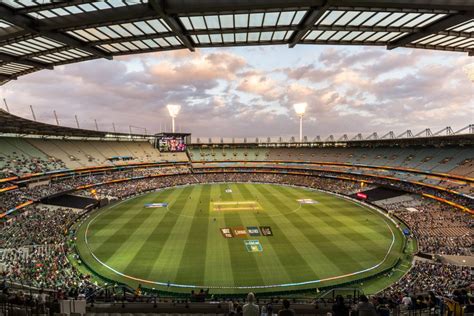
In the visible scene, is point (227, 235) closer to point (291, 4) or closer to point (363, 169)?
point (291, 4)

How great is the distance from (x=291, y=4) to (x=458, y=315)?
9.89 metres

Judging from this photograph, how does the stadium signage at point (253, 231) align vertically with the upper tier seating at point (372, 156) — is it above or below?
below

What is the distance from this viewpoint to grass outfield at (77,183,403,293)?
76.8 feet

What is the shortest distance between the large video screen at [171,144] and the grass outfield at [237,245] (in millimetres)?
41332

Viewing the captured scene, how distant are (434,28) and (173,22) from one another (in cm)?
1058

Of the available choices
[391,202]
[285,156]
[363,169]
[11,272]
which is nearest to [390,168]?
[363,169]

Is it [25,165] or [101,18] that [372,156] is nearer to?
[101,18]

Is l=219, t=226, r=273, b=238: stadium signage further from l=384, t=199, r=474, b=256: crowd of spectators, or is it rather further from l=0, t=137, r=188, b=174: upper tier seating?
l=0, t=137, r=188, b=174: upper tier seating

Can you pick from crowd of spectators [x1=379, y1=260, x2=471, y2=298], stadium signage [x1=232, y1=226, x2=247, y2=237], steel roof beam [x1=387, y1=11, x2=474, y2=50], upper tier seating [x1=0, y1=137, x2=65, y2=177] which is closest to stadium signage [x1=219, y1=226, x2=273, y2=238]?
stadium signage [x1=232, y1=226, x2=247, y2=237]

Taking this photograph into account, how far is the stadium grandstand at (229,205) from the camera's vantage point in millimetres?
9586

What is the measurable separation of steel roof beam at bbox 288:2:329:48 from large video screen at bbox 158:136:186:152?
80326mm

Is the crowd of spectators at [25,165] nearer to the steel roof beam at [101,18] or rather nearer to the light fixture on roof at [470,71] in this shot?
the steel roof beam at [101,18]

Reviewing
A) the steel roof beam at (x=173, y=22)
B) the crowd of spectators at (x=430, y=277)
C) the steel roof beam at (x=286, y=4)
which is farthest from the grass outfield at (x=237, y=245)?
the steel roof beam at (x=286, y=4)

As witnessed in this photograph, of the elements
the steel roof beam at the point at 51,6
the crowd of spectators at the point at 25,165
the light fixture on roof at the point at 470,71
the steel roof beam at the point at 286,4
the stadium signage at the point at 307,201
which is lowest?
the stadium signage at the point at 307,201
